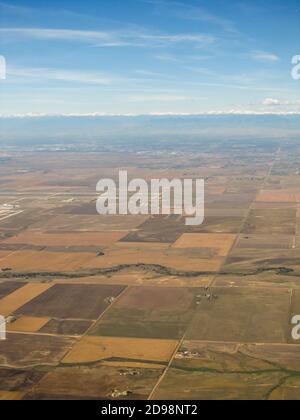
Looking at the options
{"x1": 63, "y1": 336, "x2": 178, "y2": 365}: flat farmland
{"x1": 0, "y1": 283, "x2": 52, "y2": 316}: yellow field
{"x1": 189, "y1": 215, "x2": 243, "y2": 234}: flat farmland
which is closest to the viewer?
{"x1": 63, "y1": 336, "x2": 178, "y2": 365}: flat farmland

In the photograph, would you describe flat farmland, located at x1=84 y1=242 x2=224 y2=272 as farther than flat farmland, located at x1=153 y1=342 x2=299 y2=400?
Yes

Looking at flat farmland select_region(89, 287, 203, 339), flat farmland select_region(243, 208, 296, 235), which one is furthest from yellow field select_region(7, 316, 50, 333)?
A: flat farmland select_region(243, 208, 296, 235)

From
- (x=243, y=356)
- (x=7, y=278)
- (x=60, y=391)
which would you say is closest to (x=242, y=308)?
(x=243, y=356)

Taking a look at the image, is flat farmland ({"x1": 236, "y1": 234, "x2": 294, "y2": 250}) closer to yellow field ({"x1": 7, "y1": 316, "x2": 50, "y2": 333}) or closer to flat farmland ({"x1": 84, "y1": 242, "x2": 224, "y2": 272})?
flat farmland ({"x1": 84, "y1": 242, "x2": 224, "y2": 272})

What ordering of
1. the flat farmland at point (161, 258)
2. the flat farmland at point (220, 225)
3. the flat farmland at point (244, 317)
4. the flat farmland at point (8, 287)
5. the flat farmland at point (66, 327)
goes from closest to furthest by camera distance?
1. the flat farmland at point (244, 317)
2. the flat farmland at point (66, 327)
3. the flat farmland at point (8, 287)
4. the flat farmland at point (161, 258)
5. the flat farmland at point (220, 225)

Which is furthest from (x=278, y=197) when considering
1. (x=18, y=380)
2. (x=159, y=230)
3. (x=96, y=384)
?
(x=18, y=380)

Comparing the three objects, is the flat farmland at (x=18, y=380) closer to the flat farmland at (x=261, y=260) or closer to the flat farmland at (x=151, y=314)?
the flat farmland at (x=151, y=314)

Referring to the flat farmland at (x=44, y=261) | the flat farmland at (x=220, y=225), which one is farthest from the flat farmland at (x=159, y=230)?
the flat farmland at (x=44, y=261)
